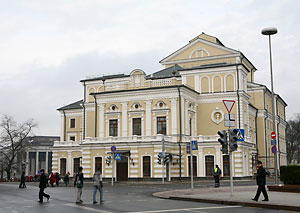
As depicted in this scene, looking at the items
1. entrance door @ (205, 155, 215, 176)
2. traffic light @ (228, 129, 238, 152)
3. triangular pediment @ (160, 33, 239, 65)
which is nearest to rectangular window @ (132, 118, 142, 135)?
entrance door @ (205, 155, 215, 176)

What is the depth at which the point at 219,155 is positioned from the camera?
5066 centimetres

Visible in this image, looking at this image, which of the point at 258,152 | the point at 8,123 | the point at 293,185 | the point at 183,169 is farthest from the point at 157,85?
the point at 8,123

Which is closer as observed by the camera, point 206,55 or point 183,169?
point 183,169

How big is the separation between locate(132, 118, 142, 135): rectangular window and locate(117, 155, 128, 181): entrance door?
421 centimetres

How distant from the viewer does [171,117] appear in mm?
51406

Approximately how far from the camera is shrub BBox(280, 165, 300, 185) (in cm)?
2367

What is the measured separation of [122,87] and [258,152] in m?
26.2

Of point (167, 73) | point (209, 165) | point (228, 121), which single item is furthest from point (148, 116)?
point (228, 121)

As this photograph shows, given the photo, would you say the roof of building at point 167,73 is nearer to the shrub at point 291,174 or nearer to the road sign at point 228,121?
the shrub at point 291,174

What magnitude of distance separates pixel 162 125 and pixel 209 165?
25.4ft

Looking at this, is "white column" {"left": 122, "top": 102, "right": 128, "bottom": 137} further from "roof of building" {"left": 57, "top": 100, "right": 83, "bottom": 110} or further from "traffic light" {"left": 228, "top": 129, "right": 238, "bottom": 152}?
"traffic light" {"left": 228, "top": 129, "right": 238, "bottom": 152}

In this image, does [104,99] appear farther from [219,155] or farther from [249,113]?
[249,113]

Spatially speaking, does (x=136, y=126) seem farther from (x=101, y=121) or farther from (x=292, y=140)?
(x=292, y=140)

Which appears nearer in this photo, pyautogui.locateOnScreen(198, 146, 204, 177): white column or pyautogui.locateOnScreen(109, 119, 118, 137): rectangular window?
pyautogui.locateOnScreen(198, 146, 204, 177): white column
